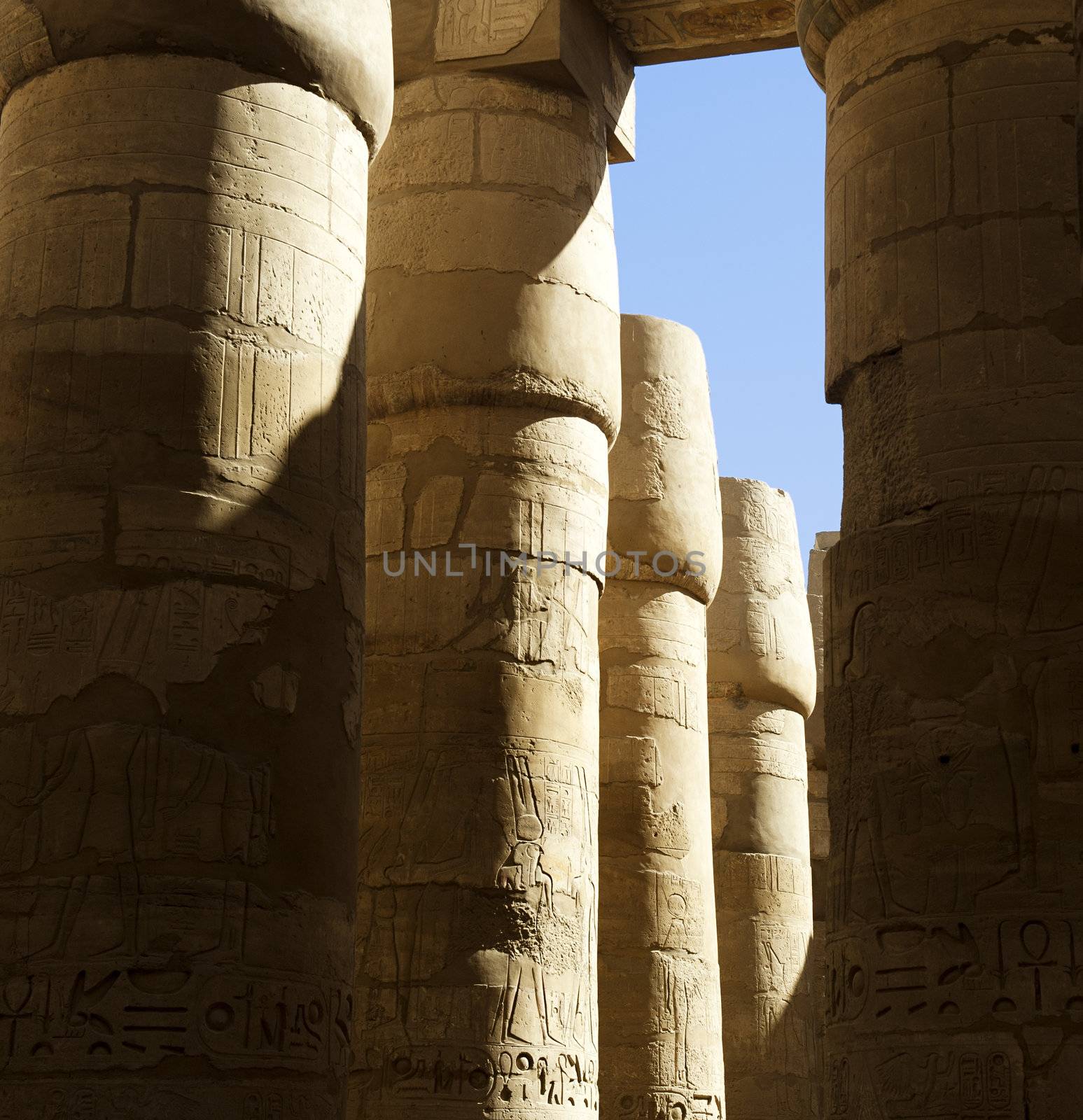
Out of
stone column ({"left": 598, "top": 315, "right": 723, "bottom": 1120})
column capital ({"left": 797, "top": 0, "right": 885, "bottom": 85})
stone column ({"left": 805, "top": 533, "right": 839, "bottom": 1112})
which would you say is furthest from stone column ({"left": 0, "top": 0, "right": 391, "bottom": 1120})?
stone column ({"left": 805, "top": 533, "right": 839, "bottom": 1112})

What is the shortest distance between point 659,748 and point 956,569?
5.41 metres

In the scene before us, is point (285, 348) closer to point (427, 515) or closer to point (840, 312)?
point (840, 312)

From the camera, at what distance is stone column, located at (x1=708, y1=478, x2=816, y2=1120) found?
15.2 metres

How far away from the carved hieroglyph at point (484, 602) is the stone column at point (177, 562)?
266cm

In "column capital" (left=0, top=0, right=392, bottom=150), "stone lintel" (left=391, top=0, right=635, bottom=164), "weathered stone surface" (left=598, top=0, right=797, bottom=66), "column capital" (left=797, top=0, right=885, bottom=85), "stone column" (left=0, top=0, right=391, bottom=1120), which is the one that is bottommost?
"stone column" (left=0, top=0, right=391, bottom=1120)

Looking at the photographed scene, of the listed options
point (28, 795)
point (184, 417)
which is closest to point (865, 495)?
point (184, 417)

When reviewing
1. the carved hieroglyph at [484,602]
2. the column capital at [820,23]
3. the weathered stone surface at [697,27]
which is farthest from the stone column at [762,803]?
the column capital at [820,23]

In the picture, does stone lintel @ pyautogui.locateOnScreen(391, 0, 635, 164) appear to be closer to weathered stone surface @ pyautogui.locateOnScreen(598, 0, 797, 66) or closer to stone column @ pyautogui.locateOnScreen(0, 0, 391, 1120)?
weathered stone surface @ pyautogui.locateOnScreen(598, 0, 797, 66)

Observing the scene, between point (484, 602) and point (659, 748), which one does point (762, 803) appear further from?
point (484, 602)

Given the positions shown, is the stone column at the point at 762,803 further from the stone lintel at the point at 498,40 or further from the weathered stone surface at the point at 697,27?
the stone lintel at the point at 498,40

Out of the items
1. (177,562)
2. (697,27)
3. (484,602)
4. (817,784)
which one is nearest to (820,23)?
(484,602)

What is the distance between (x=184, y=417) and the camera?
6078mm

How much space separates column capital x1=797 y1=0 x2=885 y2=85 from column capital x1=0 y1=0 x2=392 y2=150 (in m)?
2.26

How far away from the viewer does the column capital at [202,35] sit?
6438 millimetres
